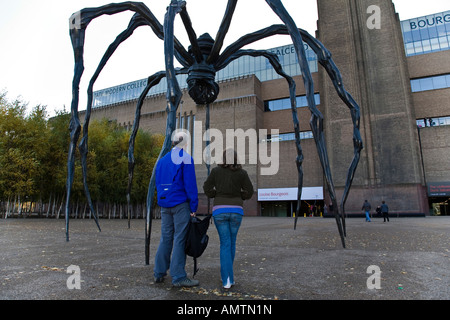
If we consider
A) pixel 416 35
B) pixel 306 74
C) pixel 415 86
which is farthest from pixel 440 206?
pixel 306 74

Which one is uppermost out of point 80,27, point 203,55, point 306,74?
point 80,27

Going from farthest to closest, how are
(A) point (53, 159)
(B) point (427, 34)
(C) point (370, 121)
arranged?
(B) point (427, 34)
(C) point (370, 121)
(A) point (53, 159)

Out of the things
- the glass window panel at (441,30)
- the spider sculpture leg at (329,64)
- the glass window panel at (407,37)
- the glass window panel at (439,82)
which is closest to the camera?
the spider sculpture leg at (329,64)

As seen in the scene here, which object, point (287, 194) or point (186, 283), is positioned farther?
point (287, 194)

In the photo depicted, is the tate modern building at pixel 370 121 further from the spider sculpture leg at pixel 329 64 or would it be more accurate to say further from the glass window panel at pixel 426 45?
the spider sculpture leg at pixel 329 64

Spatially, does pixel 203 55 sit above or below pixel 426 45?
below

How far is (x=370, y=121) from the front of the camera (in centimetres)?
3020

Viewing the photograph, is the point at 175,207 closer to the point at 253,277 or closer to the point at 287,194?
the point at 253,277

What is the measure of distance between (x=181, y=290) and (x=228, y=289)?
462 millimetres

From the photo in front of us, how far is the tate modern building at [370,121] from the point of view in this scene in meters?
29.2

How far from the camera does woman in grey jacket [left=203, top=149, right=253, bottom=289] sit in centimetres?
284

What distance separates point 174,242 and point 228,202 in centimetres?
71

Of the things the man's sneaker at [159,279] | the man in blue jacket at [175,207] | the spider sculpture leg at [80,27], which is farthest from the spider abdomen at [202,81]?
the man's sneaker at [159,279]

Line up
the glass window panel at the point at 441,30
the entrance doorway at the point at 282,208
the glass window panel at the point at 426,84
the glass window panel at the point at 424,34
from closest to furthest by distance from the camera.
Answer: the glass window panel at the point at 426,84 → the glass window panel at the point at 441,30 → the glass window panel at the point at 424,34 → the entrance doorway at the point at 282,208
